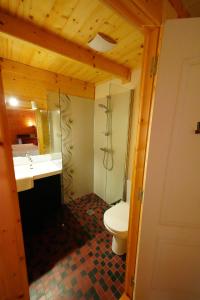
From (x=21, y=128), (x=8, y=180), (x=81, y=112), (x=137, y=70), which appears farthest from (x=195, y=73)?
(x=21, y=128)

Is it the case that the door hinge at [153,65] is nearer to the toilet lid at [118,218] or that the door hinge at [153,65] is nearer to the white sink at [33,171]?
the toilet lid at [118,218]

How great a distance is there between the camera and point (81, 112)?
8.05 ft

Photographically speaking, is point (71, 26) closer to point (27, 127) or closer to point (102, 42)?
point (102, 42)

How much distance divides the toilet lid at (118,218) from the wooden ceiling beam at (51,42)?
1.85 m

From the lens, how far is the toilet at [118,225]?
1.38m

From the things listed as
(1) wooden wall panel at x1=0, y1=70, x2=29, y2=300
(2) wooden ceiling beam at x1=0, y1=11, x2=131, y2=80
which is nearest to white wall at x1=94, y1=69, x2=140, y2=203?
(2) wooden ceiling beam at x1=0, y1=11, x2=131, y2=80

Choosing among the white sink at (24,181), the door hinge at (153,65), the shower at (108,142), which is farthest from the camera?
the shower at (108,142)

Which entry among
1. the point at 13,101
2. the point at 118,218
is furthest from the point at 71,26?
the point at 118,218

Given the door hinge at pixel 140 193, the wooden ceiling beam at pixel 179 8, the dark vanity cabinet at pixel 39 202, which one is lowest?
the dark vanity cabinet at pixel 39 202

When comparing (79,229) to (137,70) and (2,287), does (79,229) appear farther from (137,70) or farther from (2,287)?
(137,70)

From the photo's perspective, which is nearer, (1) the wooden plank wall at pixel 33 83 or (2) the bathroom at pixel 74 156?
(2) the bathroom at pixel 74 156

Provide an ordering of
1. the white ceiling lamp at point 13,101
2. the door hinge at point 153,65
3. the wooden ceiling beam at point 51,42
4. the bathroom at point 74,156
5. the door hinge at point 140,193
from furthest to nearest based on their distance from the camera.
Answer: the white ceiling lamp at point 13,101, the bathroom at point 74,156, the wooden ceiling beam at point 51,42, the door hinge at point 140,193, the door hinge at point 153,65

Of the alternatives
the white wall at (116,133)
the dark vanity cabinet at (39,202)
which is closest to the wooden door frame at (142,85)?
the white wall at (116,133)

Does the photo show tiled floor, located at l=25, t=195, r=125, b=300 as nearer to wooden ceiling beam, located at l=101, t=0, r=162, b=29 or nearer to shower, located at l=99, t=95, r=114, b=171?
shower, located at l=99, t=95, r=114, b=171
